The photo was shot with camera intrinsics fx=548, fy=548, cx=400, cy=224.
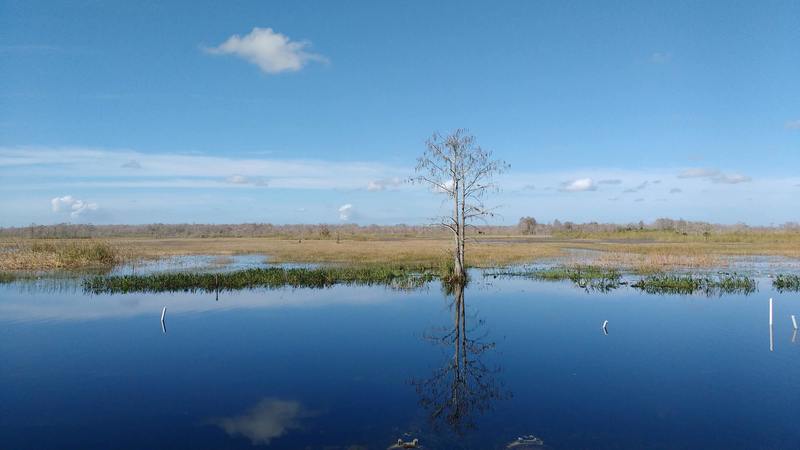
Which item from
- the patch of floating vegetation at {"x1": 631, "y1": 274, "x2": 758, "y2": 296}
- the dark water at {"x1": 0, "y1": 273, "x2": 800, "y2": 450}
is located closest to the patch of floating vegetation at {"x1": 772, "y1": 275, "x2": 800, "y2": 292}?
the patch of floating vegetation at {"x1": 631, "y1": 274, "x2": 758, "y2": 296}

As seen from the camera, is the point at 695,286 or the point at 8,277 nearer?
the point at 695,286

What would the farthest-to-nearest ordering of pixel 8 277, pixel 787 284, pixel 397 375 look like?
pixel 8 277 < pixel 787 284 < pixel 397 375

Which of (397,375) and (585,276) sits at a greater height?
(585,276)

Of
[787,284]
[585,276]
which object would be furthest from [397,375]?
[787,284]

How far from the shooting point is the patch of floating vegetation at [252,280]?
31984 mm

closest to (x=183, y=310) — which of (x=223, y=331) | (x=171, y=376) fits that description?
(x=223, y=331)

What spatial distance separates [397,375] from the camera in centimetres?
1530

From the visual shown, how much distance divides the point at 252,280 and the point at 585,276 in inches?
852

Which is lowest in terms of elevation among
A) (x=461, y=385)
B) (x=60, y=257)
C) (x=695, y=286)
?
(x=461, y=385)

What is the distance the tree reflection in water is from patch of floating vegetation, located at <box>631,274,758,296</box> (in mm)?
15420

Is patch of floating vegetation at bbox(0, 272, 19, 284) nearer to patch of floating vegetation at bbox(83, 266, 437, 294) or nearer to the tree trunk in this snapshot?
patch of floating vegetation at bbox(83, 266, 437, 294)

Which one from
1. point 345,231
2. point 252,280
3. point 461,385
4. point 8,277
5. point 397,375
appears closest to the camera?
point 461,385

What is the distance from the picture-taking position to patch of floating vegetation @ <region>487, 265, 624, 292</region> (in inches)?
1297

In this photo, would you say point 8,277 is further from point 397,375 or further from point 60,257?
point 397,375
